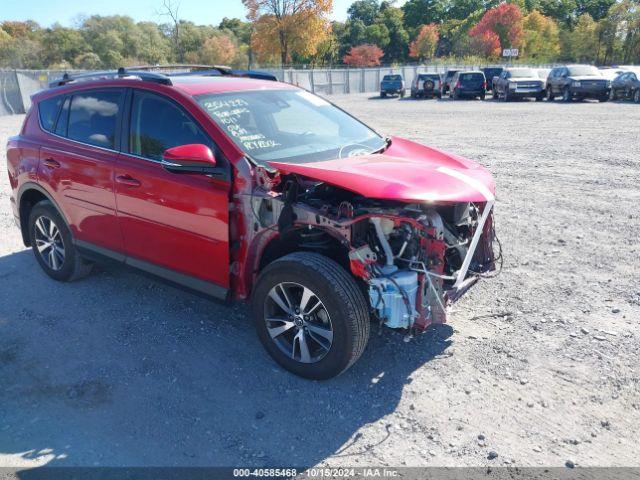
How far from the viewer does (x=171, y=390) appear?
3.56m

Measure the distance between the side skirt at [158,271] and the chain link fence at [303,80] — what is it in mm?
22507

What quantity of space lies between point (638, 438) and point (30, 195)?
17.9 ft

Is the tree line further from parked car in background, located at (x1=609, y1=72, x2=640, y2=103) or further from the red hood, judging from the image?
the red hood

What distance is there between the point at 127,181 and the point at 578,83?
1035 inches

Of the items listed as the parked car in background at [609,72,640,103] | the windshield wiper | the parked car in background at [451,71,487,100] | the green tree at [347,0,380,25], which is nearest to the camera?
the windshield wiper

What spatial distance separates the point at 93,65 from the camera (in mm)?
51844

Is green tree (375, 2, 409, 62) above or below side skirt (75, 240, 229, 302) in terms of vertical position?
above

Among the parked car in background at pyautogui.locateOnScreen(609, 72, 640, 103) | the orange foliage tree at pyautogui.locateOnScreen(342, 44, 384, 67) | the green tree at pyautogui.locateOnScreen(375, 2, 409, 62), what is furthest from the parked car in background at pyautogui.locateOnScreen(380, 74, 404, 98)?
the green tree at pyautogui.locateOnScreen(375, 2, 409, 62)

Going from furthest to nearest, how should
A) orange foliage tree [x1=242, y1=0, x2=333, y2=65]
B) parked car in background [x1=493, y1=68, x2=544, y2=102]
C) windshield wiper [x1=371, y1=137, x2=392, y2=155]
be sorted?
orange foliage tree [x1=242, y1=0, x2=333, y2=65] < parked car in background [x1=493, y1=68, x2=544, y2=102] < windshield wiper [x1=371, y1=137, x2=392, y2=155]

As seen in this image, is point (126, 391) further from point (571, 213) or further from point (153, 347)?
point (571, 213)

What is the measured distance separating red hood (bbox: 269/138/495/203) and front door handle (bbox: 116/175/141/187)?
1.21m

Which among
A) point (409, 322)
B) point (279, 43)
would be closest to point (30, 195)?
point (409, 322)

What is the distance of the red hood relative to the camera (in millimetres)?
3203

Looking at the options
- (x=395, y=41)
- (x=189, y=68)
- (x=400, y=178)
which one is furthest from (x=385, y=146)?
(x=395, y=41)
